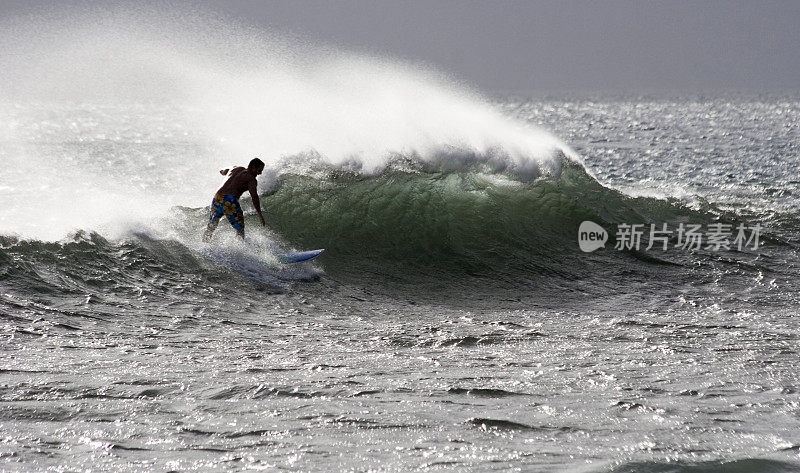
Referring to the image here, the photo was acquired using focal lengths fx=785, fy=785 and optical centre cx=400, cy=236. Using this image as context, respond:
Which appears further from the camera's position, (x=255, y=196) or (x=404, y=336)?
(x=255, y=196)

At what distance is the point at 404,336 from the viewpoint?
23.6 ft

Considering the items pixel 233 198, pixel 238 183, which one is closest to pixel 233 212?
pixel 233 198

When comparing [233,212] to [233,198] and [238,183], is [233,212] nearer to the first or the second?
[233,198]

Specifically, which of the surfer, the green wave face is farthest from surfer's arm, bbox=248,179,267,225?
the green wave face

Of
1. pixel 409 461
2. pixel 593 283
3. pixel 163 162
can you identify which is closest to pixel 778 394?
pixel 409 461

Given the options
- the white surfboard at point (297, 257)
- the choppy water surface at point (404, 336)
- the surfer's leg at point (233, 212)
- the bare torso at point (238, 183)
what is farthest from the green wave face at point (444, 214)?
the bare torso at point (238, 183)

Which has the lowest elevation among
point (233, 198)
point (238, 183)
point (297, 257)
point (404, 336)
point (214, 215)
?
point (404, 336)

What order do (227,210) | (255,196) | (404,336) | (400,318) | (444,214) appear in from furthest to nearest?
1. (444,214)
2. (227,210)
3. (255,196)
4. (400,318)
5. (404,336)

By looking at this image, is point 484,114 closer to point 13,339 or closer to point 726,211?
point 726,211

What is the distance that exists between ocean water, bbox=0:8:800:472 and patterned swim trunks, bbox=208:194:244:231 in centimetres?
26

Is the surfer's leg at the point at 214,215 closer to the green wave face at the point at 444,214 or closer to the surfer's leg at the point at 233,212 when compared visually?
the surfer's leg at the point at 233,212

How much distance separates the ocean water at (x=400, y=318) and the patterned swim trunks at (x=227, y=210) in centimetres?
26

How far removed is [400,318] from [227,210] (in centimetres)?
313

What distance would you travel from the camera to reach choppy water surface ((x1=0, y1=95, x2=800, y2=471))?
4645 mm
